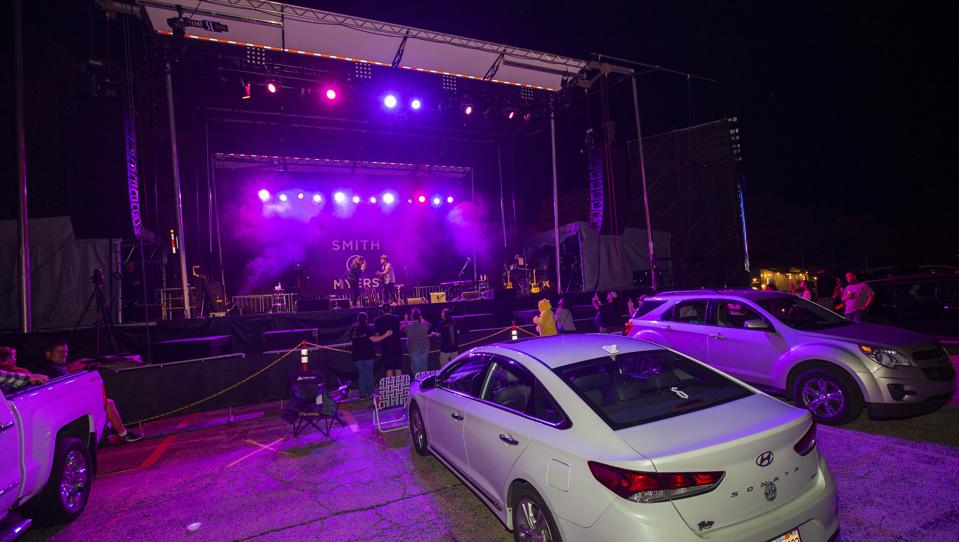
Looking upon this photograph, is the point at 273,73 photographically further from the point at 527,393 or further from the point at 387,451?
the point at 527,393

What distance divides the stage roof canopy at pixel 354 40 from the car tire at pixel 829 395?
1281cm

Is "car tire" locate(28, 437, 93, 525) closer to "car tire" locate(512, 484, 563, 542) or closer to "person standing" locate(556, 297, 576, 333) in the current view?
"car tire" locate(512, 484, 563, 542)

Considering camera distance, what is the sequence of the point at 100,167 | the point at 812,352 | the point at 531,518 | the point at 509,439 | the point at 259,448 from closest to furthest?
the point at 531,518
the point at 509,439
the point at 812,352
the point at 259,448
the point at 100,167

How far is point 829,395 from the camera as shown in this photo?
5.47 metres

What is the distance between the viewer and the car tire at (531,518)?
277 cm

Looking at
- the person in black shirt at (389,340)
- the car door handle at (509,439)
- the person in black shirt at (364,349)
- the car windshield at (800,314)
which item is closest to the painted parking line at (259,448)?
the person in black shirt at (364,349)

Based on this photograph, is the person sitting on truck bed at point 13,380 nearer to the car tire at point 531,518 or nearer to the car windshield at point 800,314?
the car tire at point 531,518

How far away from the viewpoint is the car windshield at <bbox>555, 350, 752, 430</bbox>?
2869mm

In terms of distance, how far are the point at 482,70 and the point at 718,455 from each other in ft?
51.9

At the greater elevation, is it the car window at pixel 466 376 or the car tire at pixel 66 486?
the car window at pixel 466 376

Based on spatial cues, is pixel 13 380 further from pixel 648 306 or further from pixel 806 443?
pixel 648 306

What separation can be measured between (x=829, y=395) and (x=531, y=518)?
15.2ft

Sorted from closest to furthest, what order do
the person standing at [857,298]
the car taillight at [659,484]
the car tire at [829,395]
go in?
the car taillight at [659,484]
the car tire at [829,395]
the person standing at [857,298]

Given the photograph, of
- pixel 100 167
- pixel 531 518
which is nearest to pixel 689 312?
pixel 531 518
